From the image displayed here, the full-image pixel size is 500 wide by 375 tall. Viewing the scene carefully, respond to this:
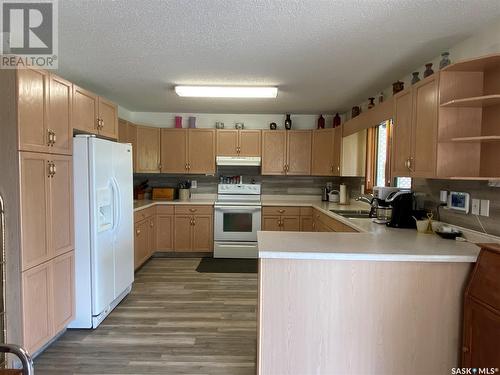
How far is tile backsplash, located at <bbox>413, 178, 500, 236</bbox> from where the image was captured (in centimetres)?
192

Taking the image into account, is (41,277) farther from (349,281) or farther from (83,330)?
(349,281)

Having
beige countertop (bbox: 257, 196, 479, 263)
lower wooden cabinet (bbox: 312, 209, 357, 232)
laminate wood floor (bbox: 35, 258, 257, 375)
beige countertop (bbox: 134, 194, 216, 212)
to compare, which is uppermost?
beige countertop (bbox: 257, 196, 479, 263)

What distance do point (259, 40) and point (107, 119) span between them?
1750mm

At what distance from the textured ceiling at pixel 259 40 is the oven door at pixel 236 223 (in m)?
1.93

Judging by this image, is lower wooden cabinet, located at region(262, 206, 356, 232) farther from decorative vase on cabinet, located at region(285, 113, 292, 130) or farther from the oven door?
decorative vase on cabinet, located at region(285, 113, 292, 130)

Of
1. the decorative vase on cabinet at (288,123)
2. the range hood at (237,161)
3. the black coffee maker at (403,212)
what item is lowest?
the black coffee maker at (403,212)

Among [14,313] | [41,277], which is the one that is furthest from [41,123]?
[14,313]

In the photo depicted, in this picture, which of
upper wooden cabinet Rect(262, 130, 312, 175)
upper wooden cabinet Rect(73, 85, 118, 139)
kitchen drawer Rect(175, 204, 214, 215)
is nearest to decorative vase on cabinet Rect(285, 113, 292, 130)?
upper wooden cabinet Rect(262, 130, 312, 175)

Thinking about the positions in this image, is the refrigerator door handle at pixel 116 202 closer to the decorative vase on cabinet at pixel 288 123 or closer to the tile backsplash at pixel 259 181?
the tile backsplash at pixel 259 181

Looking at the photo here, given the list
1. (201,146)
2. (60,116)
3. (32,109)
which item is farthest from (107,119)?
(201,146)

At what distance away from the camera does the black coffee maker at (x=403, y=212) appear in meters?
2.60

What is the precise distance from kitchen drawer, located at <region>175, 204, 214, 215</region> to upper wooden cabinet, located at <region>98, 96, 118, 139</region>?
1.71 metres

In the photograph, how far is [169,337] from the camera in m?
2.45

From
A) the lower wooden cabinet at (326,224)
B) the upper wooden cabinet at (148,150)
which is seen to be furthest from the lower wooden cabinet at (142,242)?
the lower wooden cabinet at (326,224)
